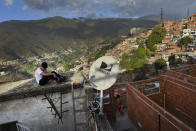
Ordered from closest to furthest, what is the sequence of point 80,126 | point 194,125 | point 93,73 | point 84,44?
point 80,126
point 93,73
point 194,125
point 84,44

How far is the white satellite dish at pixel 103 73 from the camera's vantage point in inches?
174

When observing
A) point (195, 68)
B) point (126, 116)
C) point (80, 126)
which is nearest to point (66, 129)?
point (80, 126)

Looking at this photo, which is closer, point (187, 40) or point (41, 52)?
point (187, 40)

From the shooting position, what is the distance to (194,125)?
6809mm

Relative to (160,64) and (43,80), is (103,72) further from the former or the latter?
(160,64)

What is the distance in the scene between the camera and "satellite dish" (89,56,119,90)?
A: 14.5ft

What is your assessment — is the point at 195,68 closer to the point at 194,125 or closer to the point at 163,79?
the point at 163,79

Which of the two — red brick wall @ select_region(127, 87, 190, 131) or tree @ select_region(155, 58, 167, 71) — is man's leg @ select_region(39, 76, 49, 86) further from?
tree @ select_region(155, 58, 167, 71)

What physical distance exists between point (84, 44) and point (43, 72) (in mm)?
166251

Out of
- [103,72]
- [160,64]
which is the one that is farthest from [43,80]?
[160,64]

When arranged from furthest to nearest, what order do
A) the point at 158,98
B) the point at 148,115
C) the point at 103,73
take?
the point at 158,98
the point at 148,115
the point at 103,73

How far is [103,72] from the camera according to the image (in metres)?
4.59

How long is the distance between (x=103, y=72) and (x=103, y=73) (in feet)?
0.14

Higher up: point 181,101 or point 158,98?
point 181,101
